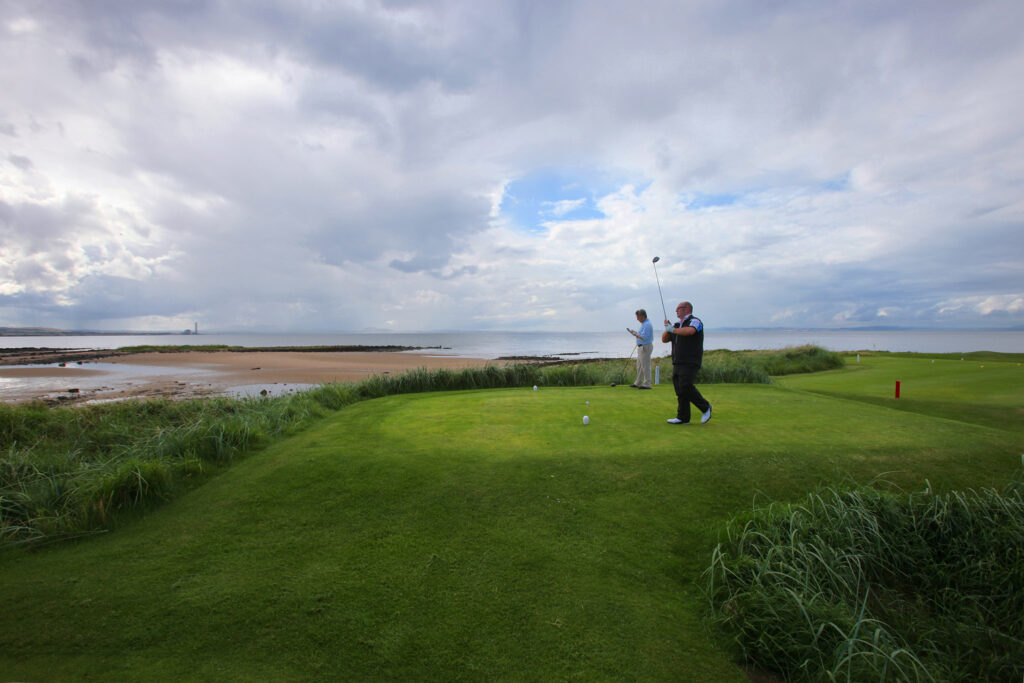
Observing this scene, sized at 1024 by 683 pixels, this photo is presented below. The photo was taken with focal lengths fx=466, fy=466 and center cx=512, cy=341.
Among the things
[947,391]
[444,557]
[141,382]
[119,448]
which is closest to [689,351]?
[444,557]

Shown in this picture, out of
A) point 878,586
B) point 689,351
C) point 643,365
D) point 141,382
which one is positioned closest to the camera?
point 878,586

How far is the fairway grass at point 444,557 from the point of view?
9.82 feet

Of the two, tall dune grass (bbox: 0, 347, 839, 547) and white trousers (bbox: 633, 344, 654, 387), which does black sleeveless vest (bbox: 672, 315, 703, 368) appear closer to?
white trousers (bbox: 633, 344, 654, 387)

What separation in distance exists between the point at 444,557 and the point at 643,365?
9828 mm

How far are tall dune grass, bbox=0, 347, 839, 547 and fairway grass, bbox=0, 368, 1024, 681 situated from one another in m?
0.39

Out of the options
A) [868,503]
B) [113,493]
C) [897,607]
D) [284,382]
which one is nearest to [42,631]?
[113,493]

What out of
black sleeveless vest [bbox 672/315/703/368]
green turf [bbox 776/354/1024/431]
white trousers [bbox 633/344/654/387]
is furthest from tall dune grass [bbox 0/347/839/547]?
green turf [bbox 776/354/1024/431]

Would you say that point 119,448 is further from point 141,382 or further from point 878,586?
point 141,382

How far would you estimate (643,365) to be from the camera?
1273cm

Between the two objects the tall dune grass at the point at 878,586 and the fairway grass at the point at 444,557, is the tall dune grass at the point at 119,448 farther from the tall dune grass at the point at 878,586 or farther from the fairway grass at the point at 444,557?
the tall dune grass at the point at 878,586

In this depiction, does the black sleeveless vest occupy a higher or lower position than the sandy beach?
higher

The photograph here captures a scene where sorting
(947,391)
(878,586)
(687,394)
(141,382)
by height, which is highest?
(687,394)

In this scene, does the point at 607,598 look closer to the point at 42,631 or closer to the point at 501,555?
the point at 501,555

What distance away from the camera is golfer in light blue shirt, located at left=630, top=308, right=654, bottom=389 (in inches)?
498
